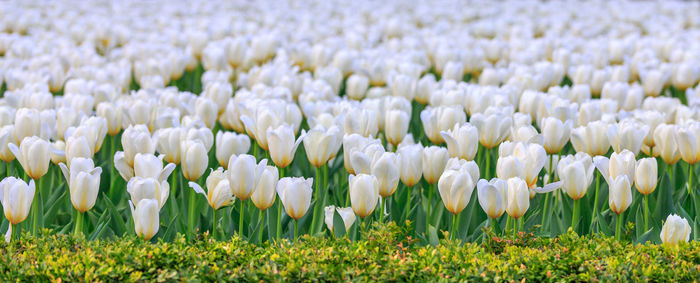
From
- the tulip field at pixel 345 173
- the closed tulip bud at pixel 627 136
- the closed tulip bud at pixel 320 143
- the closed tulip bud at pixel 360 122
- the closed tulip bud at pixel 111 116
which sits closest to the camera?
the tulip field at pixel 345 173

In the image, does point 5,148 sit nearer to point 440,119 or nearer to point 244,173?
point 244,173

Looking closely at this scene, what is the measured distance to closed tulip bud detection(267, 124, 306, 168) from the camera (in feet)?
14.0

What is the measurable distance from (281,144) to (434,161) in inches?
33.4

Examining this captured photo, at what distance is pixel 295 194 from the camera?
374cm

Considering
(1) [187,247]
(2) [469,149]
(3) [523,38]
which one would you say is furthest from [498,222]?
(3) [523,38]

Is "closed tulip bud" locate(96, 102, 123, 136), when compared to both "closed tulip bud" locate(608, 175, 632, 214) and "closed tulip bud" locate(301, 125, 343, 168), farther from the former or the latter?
"closed tulip bud" locate(608, 175, 632, 214)

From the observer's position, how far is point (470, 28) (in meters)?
12.8

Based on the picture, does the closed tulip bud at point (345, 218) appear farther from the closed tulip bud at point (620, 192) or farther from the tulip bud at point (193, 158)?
the closed tulip bud at point (620, 192)

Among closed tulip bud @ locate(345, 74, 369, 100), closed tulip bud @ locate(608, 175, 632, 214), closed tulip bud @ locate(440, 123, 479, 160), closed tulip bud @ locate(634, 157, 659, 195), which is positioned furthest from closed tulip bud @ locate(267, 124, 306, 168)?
closed tulip bud @ locate(345, 74, 369, 100)

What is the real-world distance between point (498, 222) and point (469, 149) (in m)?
0.47

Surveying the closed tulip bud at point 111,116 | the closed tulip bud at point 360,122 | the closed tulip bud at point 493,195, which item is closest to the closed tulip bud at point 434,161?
the closed tulip bud at point 493,195

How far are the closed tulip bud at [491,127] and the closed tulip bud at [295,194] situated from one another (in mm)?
1462

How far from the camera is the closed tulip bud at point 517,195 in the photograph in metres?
3.73

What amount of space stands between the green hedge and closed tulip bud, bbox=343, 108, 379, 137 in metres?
1.47
